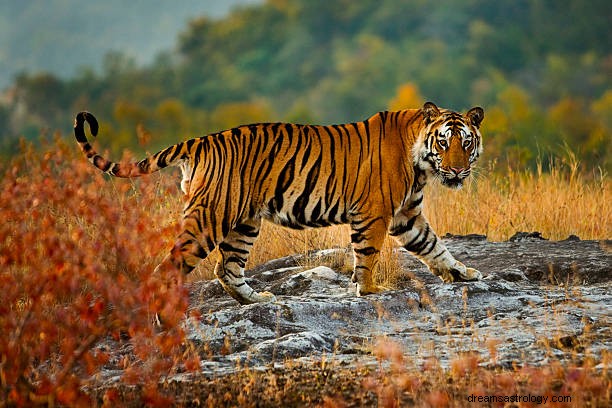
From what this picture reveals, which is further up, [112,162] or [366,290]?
[112,162]

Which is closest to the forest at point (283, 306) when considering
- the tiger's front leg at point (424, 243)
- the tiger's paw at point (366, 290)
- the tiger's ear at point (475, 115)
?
the tiger's paw at point (366, 290)

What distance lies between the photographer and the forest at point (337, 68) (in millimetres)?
61156

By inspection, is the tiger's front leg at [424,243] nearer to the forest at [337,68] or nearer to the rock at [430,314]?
the rock at [430,314]

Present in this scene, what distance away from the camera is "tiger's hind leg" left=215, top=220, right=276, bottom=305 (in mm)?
7801

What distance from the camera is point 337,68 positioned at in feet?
241

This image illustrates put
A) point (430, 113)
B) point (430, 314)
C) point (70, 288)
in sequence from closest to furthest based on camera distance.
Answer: point (70, 288)
point (430, 314)
point (430, 113)

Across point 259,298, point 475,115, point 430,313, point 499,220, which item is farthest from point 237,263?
point 499,220

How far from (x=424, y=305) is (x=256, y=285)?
1.73 metres

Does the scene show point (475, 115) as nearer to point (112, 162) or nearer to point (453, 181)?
point (453, 181)

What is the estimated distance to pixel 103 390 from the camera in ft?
18.2

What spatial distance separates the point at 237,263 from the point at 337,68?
66.4 meters

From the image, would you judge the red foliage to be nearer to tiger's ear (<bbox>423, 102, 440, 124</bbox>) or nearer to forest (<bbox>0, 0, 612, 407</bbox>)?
forest (<bbox>0, 0, 612, 407</bbox>)

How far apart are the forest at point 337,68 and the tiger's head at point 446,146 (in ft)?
148

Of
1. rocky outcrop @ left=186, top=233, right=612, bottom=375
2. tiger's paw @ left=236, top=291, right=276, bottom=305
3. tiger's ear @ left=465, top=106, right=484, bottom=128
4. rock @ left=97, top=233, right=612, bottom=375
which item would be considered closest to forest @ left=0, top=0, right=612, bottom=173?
rocky outcrop @ left=186, top=233, right=612, bottom=375
